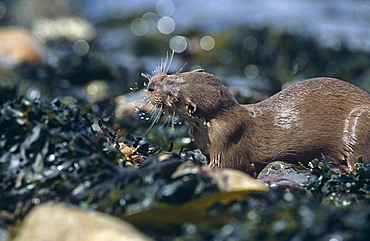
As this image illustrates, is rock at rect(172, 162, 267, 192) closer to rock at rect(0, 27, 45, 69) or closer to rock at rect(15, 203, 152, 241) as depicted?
rock at rect(15, 203, 152, 241)

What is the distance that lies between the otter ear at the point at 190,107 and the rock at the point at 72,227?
1813 mm

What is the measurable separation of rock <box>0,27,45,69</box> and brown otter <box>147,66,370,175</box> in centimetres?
577

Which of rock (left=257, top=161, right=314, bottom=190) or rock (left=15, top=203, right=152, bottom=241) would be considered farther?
rock (left=257, top=161, right=314, bottom=190)

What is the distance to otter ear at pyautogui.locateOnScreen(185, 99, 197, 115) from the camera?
15.4 feet

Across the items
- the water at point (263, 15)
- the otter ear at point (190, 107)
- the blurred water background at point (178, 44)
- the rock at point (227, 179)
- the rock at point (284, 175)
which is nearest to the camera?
the rock at point (227, 179)

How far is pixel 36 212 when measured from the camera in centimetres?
305

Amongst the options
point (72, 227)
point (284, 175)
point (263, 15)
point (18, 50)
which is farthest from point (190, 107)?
point (263, 15)

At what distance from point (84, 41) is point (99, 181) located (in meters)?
10.2

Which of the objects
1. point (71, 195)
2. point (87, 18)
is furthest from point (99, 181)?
point (87, 18)

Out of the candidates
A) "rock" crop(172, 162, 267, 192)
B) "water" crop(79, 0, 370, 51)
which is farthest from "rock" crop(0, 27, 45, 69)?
"rock" crop(172, 162, 267, 192)

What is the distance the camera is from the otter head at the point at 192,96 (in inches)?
186

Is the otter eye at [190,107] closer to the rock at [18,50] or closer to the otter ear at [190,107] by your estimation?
the otter ear at [190,107]

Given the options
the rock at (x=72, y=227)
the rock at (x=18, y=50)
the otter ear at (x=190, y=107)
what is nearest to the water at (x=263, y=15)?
the rock at (x=18, y=50)

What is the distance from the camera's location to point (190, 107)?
4.74 metres
